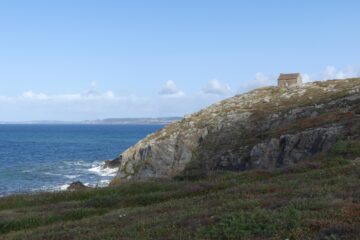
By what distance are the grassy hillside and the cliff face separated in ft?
60.8

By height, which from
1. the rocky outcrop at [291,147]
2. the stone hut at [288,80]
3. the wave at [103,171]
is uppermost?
the stone hut at [288,80]

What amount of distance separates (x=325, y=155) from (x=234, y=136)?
2941cm

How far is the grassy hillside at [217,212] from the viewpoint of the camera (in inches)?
530

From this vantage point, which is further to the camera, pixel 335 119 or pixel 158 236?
pixel 335 119

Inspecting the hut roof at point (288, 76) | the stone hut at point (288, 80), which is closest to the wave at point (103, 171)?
the stone hut at point (288, 80)

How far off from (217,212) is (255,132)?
4847 cm

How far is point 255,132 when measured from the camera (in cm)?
6406

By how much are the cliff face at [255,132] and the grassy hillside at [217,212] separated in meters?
18.5

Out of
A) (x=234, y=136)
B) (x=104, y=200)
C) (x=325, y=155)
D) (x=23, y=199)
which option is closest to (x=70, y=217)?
(x=104, y=200)

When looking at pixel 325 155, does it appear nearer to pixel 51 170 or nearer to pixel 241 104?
pixel 241 104

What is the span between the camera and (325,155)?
3569 centimetres

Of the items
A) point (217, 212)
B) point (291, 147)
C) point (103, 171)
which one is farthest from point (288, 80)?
point (217, 212)

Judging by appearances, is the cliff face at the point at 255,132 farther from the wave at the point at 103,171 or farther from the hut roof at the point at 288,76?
the wave at the point at 103,171

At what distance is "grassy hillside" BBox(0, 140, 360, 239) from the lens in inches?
530
